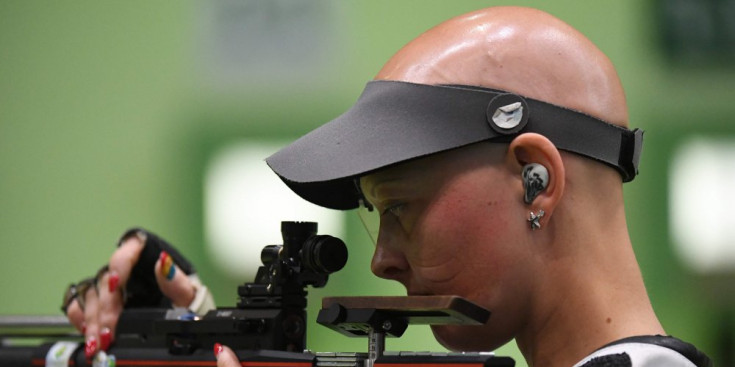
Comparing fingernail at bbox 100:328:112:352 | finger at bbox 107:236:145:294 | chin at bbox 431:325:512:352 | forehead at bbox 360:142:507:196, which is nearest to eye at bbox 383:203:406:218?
forehead at bbox 360:142:507:196

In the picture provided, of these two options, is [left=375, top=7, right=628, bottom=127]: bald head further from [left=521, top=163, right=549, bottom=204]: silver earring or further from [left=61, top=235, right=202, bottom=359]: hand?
[left=61, top=235, right=202, bottom=359]: hand

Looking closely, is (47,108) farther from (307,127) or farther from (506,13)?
(506,13)

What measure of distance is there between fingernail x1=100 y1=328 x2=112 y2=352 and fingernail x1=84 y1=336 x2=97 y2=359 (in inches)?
0.4

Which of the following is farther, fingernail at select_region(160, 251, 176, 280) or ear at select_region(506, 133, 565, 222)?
fingernail at select_region(160, 251, 176, 280)

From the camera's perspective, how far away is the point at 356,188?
1.39 m

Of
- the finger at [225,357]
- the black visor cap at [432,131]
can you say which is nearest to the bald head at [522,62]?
the black visor cap at [432,131]

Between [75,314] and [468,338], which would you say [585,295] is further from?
[75,314]

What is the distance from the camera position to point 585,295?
4.01 feet

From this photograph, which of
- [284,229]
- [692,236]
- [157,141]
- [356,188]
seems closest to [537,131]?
[356,188]

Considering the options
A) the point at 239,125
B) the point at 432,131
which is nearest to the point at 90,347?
the point at 432,131

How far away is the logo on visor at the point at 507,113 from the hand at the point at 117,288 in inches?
34.7

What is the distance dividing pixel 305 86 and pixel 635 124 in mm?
824

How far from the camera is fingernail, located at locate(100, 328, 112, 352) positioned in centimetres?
181

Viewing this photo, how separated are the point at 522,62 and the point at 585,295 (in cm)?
25
